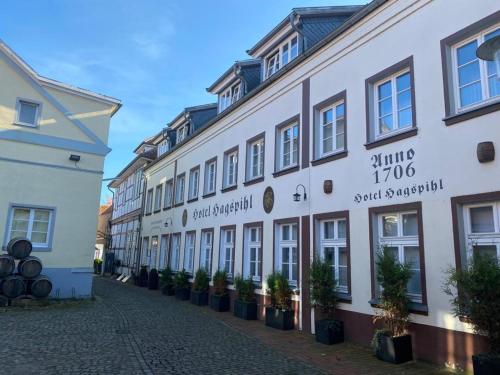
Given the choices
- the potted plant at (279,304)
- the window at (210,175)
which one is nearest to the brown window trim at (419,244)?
the potted plant at (279,304)

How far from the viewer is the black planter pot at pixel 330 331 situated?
8.96 m

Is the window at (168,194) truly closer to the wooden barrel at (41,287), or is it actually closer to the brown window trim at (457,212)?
the wooden barrel at (41,287)

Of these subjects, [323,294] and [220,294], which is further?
[220,294]

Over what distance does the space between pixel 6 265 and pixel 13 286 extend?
2.20 ft

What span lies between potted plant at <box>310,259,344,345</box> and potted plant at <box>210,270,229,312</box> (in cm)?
510

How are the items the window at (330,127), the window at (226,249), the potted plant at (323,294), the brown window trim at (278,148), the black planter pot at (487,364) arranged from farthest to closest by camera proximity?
the window at (226,249) < the brown window trim at (278,148) < the window at (330,127) < the potted plant at (323,294) < the black planter pot at (487,364)

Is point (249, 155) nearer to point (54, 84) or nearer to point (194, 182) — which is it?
point (194, 182)

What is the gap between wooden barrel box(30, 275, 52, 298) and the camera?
1327cm

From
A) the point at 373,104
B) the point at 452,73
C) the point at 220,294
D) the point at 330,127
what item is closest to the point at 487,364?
the point at 452,73

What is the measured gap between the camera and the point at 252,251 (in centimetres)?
1374

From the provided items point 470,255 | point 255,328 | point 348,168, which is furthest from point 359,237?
point 255,328

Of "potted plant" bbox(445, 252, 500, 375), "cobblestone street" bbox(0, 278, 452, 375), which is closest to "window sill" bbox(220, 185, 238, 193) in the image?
"cobblestone street" bbox(0, 278, 452, 375)

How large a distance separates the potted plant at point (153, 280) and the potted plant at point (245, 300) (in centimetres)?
975

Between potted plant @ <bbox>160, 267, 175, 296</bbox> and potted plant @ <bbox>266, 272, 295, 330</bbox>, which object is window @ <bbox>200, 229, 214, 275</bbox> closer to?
potted plant @ <bbox>160, 267, 175, 296</bbox>
